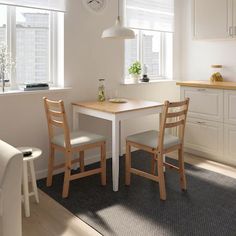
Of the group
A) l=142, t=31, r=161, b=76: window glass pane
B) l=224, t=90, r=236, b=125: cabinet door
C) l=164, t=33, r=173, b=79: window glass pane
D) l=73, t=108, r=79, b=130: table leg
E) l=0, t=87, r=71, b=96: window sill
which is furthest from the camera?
l=164, t=33, r=173, b=79: window glass pane

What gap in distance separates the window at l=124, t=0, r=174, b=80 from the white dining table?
1126 mm

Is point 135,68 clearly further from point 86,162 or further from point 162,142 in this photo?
point 162,142

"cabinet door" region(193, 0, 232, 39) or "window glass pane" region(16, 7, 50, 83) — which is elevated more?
"cabinet door" region(193, 0, 232, 39)

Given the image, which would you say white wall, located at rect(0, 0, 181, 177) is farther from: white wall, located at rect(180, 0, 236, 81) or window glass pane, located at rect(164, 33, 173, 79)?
white wall, located at rect(180, 0, 236, 81)

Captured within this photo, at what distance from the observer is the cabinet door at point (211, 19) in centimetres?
408

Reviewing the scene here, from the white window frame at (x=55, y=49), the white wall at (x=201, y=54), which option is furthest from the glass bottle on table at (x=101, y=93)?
the white wall at (x=201, y=54)


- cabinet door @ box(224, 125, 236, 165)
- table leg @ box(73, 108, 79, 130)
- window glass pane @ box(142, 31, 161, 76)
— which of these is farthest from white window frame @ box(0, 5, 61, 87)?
cabinet door @ box(224, 125, 236, 165)

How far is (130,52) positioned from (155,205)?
2.34 metres

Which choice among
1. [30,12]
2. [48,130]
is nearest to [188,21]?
[30,12]

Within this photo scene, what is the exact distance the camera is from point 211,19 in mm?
4215

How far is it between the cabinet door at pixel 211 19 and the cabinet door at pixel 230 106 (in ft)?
2.55

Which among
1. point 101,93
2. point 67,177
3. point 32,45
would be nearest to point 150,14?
point 101,93

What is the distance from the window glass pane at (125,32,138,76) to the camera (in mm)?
4483

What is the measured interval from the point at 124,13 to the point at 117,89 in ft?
3.16
